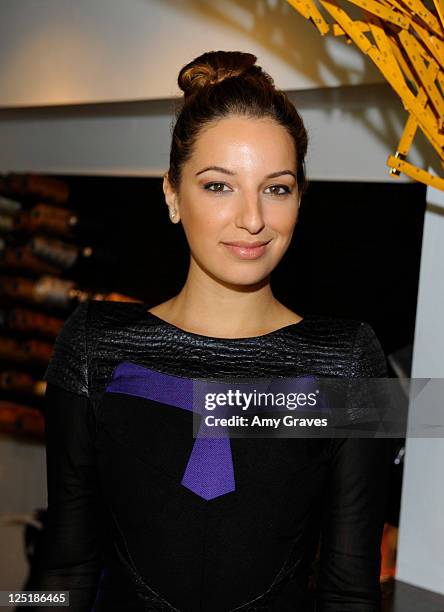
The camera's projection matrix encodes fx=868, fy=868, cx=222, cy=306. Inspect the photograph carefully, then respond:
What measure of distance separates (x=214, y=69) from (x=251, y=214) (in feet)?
1.01

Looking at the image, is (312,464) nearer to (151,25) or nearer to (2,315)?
(151,25)

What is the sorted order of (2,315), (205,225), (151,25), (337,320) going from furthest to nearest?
(2,315) < (151,25) < (337,320) < (205,225)

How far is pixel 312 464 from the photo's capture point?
145 centimetres

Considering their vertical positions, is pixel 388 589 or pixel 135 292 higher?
pixel 135 292

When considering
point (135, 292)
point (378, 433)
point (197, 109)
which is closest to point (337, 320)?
point (378, 433)

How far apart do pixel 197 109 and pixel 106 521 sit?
721 millimetres

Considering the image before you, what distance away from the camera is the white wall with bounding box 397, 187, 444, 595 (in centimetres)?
168

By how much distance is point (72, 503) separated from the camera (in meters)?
1.47

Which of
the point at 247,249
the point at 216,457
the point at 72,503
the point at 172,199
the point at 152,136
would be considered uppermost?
the point at 152,136

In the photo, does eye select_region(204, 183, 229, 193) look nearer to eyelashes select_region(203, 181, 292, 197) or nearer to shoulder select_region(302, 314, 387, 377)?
eyelashes select_region(203, 181, 292, 197)

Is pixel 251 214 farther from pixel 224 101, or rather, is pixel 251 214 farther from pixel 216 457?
pixel 216 457

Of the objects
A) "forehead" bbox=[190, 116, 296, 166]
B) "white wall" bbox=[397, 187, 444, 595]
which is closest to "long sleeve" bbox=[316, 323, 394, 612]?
"white wall" bbox=[397, 187, 444, 595]

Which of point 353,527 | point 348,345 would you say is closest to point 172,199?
point 348,345

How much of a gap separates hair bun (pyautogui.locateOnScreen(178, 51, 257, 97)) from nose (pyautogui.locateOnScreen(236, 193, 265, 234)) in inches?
9.7
